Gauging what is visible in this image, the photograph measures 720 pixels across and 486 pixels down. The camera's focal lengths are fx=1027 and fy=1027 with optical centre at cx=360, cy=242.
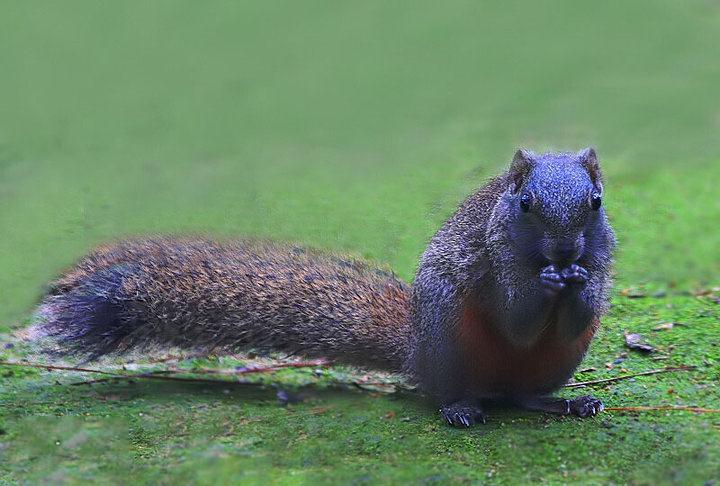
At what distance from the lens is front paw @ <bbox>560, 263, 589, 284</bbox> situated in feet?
14.9

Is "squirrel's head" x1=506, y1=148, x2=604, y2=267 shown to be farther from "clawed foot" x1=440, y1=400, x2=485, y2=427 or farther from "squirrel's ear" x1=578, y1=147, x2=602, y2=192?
"clawed foot" x1=440, y1=400, x2=485, y2=427

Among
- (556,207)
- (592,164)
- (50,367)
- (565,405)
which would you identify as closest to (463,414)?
(565,405)

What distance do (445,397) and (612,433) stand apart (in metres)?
0.90

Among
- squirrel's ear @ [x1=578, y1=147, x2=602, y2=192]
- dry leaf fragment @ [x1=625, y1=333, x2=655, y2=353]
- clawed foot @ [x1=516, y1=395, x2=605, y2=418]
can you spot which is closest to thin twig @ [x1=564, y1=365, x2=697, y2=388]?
dry leaf fragment @ [x1=625, y1=333, x2=655, y2=353]

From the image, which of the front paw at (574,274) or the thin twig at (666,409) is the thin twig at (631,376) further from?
the front paw at (574,274)

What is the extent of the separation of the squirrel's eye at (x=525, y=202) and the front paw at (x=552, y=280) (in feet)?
0.93

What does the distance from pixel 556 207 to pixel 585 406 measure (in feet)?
3.97

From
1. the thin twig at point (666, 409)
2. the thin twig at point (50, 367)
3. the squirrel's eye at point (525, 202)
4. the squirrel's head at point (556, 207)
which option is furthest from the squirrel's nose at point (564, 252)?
the thin twig at point (50, 367)

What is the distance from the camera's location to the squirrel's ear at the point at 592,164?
4.77 meters

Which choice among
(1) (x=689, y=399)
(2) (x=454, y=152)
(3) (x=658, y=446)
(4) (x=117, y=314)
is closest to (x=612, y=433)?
(3) (x=658, y=446)

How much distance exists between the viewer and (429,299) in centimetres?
523

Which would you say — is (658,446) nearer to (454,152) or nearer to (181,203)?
(181,203)

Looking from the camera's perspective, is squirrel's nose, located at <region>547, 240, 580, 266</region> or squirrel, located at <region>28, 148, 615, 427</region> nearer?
squirrel's nose, located at <region>547, 240, 580, 266</region>

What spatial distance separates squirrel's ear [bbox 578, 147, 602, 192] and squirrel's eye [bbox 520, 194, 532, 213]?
0.35m
